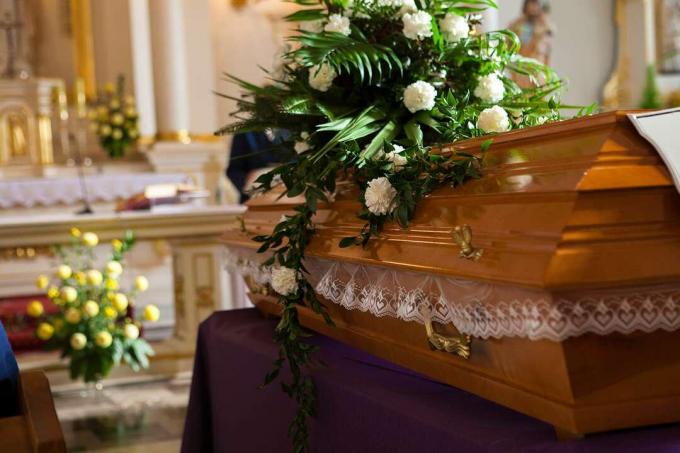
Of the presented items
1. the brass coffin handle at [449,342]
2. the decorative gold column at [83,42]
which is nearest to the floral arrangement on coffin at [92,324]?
the brass coffin handle at [449,342]

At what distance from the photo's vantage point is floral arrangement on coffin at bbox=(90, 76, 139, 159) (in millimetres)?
10711

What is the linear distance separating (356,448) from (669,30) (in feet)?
39.1

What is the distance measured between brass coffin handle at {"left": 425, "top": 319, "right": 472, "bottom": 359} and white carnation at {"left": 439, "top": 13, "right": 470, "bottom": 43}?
3.11 ft

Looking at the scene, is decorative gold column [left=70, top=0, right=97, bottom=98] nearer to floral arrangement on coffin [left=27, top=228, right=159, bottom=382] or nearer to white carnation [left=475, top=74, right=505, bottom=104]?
floral arrangement on coffin [left=27, top=228, right=159, bottom=382]

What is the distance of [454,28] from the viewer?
A: 2.56 metres

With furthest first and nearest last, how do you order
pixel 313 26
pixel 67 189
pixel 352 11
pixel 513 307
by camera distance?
pixel 67 189
pixel 313 26
pixel 352 11
pixel 513 307

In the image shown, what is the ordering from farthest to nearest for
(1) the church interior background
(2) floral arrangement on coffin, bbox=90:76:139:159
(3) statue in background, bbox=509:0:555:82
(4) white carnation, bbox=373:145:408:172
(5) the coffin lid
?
(3) statue in background, bbox=509:0:555:82 < (2) floral arrangement on coffin, bbox=90:76:139:159 < (1) the church interior background < (4) white carnation, bbox=373:145:408:172 < (5) the coffin lid

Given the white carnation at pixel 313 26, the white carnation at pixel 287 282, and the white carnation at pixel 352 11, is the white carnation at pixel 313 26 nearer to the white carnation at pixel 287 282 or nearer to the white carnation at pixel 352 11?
the white carnation at pixel 352 11

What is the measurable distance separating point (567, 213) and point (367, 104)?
118cm

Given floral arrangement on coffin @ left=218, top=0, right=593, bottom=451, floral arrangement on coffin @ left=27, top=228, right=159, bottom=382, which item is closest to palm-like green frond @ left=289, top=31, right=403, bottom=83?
floral arrangement on coffin @ left=218, top=0, right=593, bottom=451

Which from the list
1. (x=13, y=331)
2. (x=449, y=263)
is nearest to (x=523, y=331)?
(x=449, y=263)

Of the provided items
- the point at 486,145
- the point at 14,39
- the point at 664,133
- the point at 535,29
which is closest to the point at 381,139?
the point at 486,145

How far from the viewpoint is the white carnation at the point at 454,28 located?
2.56 meters

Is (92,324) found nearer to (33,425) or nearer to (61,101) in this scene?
(33,425)
